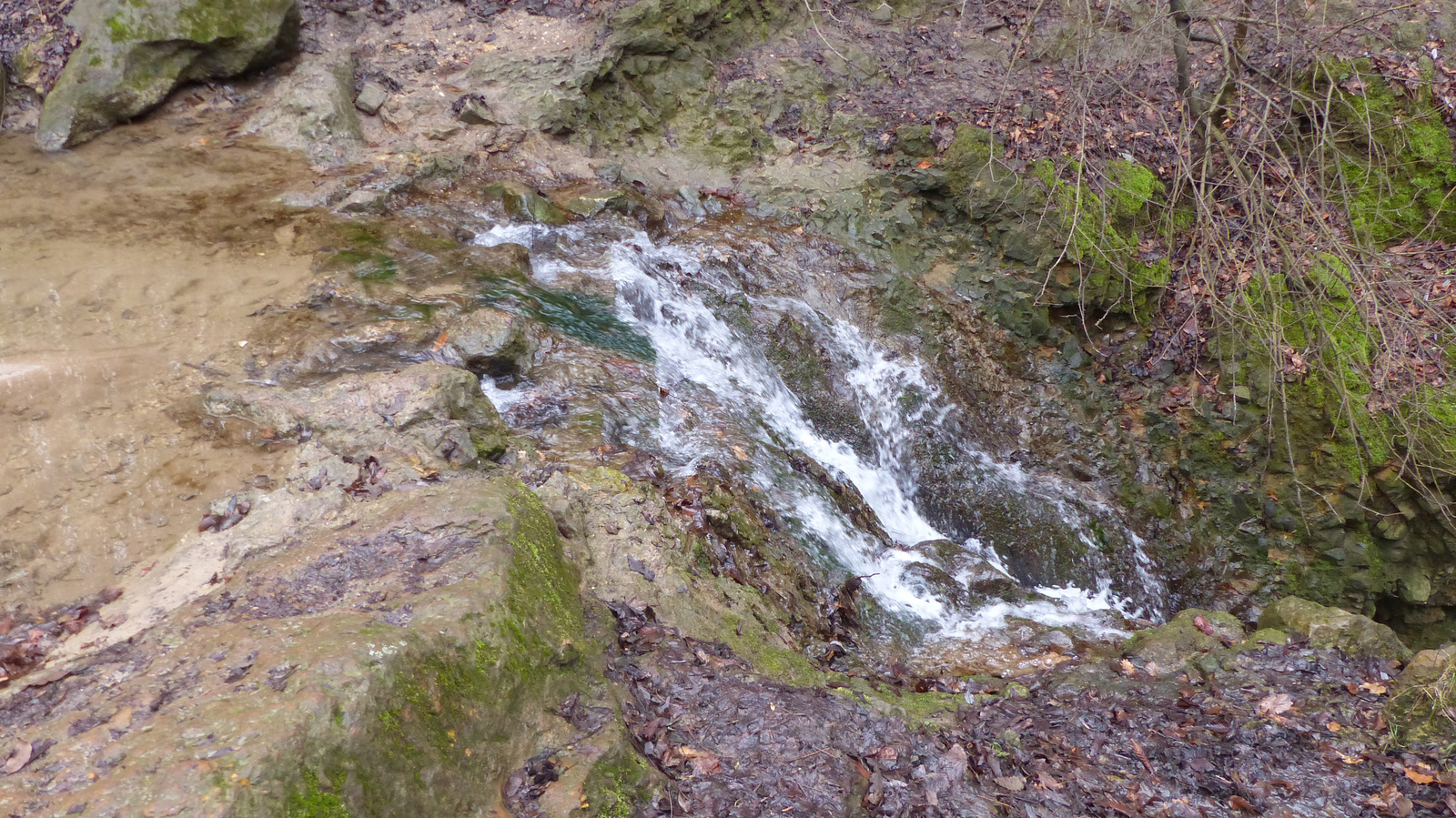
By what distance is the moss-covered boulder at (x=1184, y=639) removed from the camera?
4953 mm

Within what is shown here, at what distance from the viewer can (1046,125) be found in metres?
8.15

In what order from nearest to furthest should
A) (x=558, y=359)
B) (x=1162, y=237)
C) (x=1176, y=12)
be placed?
(x=1176, y=12) < (x=558, y=359) < (x=1162, y=237)

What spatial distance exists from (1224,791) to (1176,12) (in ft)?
13.9

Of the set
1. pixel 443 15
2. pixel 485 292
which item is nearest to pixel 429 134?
pixel 443 15

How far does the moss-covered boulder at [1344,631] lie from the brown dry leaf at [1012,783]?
2.34m

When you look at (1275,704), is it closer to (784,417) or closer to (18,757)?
(784,417)

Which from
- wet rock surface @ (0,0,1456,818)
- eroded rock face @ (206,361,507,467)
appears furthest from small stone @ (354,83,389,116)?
eroded rock face @ (206,361,507,467)

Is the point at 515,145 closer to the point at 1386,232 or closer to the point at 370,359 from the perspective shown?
the point at 370,359

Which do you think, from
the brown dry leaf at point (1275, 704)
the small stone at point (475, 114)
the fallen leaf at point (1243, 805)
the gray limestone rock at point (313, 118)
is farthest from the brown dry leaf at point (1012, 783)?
the small stone at point (475, 114)

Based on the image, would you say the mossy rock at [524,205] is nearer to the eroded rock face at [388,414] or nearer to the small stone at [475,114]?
the small stone at [475,114]

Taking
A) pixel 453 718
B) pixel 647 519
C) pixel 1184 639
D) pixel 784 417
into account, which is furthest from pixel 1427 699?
pixel 453 718

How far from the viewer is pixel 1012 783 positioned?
365 cm

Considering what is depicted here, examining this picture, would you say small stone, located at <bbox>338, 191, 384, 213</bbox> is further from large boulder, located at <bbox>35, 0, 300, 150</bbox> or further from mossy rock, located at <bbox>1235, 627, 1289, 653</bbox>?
mossy rock, located at <bbox>1235, 627, 1289, 653</bbox>

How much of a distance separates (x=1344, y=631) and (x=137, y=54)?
11006mm
